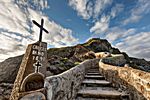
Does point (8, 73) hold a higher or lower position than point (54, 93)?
higher

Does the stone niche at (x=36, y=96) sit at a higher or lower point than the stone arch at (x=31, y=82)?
lower

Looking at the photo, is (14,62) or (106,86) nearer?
(106,86)

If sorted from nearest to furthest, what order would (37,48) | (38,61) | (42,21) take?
1. (38,61)
2. (37,48)
3. (42,21)

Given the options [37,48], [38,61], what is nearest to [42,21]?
[37,48]

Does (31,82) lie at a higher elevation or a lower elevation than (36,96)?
higher

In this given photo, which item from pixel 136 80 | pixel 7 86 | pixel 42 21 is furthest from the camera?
pixel 7 86

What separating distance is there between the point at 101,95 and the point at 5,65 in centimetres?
1375

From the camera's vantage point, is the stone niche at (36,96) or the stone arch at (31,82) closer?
the stone niche at (36,96)

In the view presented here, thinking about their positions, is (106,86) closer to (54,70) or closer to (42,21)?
(42,21)

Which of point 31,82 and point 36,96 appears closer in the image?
point 36,96

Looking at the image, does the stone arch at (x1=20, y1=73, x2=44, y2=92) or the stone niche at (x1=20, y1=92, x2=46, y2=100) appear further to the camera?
the stone arch at (x1=20, y1=73, x2=44, y2=92)

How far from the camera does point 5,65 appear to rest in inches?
566

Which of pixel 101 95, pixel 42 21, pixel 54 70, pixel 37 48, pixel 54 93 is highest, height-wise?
pixel 42 21

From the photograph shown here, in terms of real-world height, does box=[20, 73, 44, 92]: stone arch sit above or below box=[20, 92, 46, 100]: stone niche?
above
